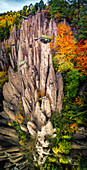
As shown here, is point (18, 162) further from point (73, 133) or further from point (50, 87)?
point (50, 87)

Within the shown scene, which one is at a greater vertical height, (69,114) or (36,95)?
(36,95)

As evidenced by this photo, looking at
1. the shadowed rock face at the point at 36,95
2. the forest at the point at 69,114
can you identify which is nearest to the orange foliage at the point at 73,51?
the forest at the point at 69,114

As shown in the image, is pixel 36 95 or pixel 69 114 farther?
pixel 36 95

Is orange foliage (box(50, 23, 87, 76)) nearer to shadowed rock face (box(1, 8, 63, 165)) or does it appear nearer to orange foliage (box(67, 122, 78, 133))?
shadowed rock face (box(1, 8, 63, 165))

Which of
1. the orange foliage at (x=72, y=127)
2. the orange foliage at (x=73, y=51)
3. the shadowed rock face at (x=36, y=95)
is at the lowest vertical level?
the orange foliage at (x=72, y=127)

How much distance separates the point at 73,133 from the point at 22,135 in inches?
288

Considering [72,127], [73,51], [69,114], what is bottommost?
[72,127]

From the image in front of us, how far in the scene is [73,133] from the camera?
10.7 m

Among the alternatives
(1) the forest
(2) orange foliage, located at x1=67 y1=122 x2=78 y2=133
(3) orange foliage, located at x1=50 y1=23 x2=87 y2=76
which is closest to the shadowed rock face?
(1) the forest

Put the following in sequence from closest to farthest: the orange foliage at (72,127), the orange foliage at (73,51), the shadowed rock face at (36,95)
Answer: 1. the orange foliage at (72,127)
2. the shadowed rock face at (36,95)
3. the orange foliage at (73,51)

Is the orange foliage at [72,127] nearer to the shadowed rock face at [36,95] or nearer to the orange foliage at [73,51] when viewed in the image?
the shadowed rock face at [36,95]

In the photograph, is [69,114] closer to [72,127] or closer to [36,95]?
[72,127]

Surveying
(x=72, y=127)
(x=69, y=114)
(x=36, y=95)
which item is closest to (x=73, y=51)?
(x=36, y=95)

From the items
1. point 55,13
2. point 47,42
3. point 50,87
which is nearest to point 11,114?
point 50,87
